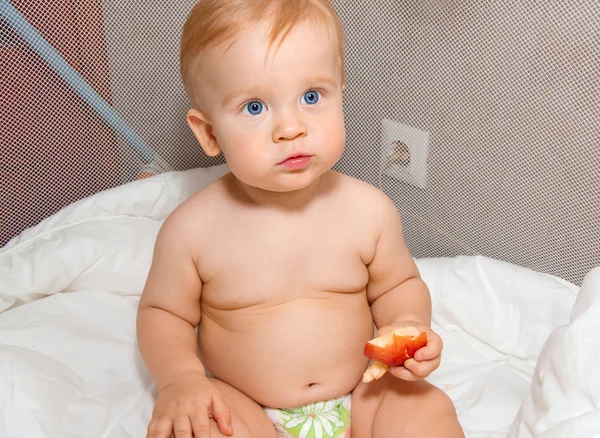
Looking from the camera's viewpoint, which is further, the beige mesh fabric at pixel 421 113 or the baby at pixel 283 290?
the beige mesh fabric at pixel 421 113

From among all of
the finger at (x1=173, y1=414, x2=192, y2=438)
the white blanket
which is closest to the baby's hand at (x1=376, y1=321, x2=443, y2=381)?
the white blanket

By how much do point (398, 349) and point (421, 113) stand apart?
358 mm

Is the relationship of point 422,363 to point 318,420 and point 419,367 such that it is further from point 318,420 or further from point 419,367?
point 318,420

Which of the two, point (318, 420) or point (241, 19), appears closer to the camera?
point (241, 19)

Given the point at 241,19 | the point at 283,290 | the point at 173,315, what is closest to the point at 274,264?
the point at 283,290

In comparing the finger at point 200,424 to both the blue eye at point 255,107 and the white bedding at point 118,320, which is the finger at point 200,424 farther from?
the blue eye at point 255,107

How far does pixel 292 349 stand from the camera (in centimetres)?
81

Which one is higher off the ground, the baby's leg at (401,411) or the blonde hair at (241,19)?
the blonde hair at (241,19)

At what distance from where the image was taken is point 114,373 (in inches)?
36.9

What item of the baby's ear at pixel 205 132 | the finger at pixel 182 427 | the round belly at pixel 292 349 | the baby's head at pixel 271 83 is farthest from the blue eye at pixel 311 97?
the finger at pixel 182 427

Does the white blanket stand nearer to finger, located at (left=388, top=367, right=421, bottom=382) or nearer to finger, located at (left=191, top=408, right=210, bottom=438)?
finger, located at (left=388, top=367, right=421, bottom=382)

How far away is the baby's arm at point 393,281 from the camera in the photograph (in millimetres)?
848

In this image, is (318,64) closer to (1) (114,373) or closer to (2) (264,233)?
(2) (264,233)

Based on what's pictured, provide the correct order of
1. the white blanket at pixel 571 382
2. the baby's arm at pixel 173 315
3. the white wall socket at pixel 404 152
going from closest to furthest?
the white blanket at pixel 571 382 < the baby's arm at pixel 173 315 < the white wall socket at pixel 404 152
